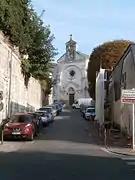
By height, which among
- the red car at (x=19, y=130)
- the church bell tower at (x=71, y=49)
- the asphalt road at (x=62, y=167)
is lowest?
the asphalt road at (x=62, y=167)

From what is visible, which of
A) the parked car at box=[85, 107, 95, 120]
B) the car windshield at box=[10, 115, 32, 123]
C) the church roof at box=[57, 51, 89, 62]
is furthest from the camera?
the church roof at box=[57, 51, 89, 62]

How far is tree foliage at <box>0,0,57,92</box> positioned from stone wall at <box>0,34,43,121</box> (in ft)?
5.87

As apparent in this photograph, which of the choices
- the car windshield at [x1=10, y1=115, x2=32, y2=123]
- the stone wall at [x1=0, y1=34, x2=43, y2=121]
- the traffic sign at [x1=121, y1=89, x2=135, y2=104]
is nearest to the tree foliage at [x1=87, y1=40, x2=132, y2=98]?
the stone wall at [x1=0, y1=34, x2=43, y2=121]

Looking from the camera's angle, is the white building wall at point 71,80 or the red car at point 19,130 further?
the white building wall at point 71,80

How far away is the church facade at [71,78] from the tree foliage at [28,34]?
50242mm

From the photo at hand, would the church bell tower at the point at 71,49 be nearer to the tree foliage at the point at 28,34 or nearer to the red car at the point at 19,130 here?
the tree foliage at the point at 28,34

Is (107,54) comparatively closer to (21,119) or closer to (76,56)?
(21,119)

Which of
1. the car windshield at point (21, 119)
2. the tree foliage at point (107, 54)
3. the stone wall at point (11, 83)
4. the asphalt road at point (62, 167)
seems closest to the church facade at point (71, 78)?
the tree foliage at point (107, 54)

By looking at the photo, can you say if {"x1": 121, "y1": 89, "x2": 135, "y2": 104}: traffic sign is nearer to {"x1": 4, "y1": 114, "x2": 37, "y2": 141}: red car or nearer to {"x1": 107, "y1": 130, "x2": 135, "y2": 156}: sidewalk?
{"x1": 107, "y1": 130, "x2": 135, "y2": 156}: sidewalk

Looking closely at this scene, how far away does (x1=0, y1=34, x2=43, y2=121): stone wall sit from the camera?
3418cm

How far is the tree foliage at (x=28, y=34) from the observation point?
38344mm

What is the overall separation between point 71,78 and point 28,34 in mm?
61259

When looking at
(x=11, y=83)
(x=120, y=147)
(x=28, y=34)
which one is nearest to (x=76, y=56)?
(x=28, y=34)

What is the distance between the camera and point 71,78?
107125mm
